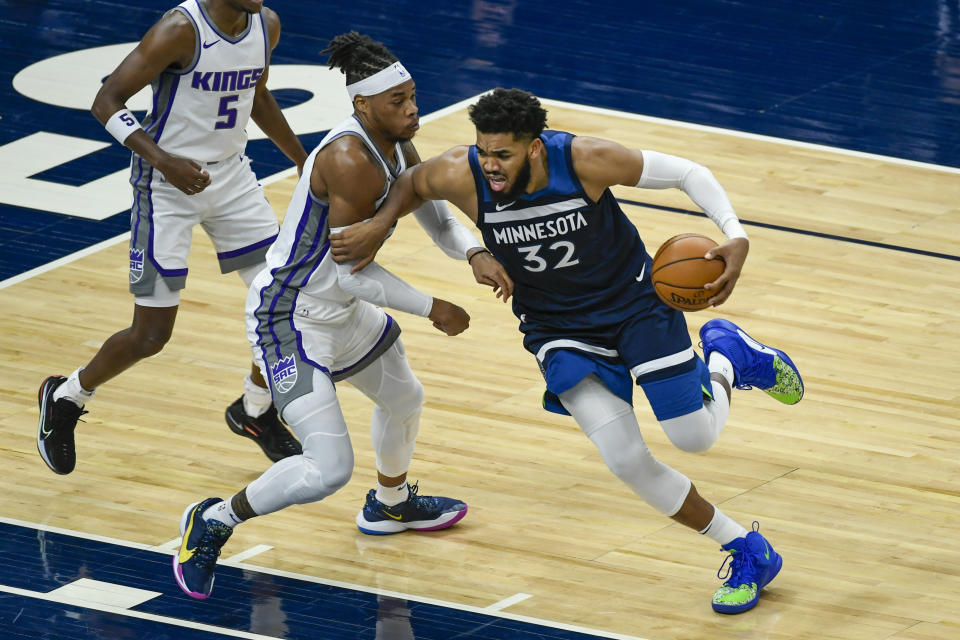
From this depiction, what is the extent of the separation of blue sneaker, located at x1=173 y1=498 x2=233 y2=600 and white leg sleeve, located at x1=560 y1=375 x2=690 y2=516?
133 centimetres

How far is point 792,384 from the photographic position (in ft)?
22.1

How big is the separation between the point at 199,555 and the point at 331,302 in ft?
3.32

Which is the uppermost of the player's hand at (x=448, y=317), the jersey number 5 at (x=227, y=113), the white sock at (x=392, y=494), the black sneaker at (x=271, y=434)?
the jersey number 5 at (x=227, y=113)

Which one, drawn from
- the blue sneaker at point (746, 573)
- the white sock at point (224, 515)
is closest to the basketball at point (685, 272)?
the blue sneaker at point (746, 573)

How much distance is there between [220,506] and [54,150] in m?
5.40

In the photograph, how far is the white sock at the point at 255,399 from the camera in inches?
282

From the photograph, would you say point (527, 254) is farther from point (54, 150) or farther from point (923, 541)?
point (54, 150)

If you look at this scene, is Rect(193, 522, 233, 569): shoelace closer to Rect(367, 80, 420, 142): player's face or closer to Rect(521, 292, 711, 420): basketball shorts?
Rect(521, 292, 711, 420): basketball shorts

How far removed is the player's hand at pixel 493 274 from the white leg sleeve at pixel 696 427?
0.74 m

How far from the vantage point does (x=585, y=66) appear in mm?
12773

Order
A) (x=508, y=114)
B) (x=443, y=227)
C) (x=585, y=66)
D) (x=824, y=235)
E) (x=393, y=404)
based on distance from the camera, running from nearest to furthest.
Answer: (x=508, y=114) → (x=443, y=227) → (x=393, y=404) → (x=824, y=235) → (x=585, y=66)

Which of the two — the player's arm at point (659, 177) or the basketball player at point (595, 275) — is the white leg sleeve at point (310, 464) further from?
the player's arm at point (659, 177)

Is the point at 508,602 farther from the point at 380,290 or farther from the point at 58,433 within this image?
the point at 58,433

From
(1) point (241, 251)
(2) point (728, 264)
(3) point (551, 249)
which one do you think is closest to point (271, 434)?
(1) point (241, 251)
